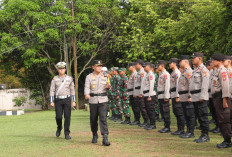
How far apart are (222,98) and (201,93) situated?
3.04 feet

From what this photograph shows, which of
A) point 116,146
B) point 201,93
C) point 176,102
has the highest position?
point 201,93

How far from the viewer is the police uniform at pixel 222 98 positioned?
26.6ft

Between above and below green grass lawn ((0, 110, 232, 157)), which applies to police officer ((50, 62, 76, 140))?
above

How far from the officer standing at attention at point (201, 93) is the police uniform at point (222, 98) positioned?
763 mm

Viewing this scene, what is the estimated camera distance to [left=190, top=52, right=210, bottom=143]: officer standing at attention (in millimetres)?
9164

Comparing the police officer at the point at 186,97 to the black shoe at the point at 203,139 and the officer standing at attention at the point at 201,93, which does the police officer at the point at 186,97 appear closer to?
the officer standing at attention at the point at 201,93

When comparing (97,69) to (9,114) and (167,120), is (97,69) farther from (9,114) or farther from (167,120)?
(9,114)

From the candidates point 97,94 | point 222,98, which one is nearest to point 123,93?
point 97,94

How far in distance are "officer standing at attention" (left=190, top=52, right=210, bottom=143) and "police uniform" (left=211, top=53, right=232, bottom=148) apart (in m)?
0.76

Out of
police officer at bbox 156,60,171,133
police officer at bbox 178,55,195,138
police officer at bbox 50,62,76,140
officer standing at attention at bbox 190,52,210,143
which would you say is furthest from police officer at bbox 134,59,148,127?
officer standing at attention at bbox 190,52,210,143

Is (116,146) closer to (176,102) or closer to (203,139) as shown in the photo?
(203,139)

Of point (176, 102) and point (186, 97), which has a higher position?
point (186, 97)

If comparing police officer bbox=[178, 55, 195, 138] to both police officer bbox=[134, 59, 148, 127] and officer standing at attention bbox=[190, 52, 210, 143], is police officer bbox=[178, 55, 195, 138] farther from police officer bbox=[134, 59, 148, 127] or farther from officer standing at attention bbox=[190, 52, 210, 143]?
police officer bbox=[134, 59, 148, 127]

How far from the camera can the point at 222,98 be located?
8266 mm
